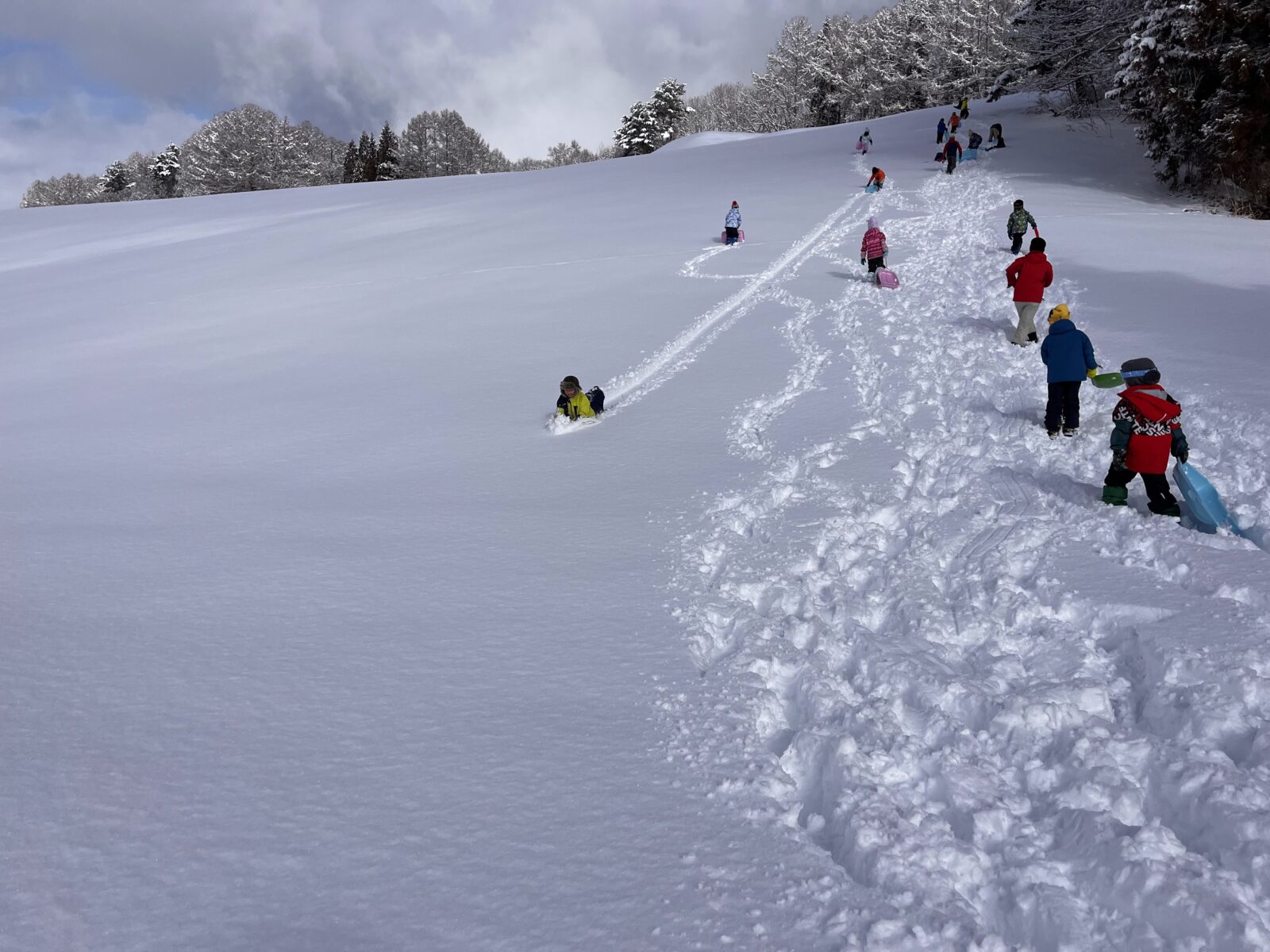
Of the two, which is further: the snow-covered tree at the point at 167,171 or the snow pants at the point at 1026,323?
the snow-covered tree at the point at 167,171

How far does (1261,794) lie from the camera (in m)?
2.82

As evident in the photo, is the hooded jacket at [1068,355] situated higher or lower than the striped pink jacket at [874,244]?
lower

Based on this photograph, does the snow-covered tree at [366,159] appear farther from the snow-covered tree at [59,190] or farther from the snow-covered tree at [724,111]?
the snow-covered tree at [59,190]

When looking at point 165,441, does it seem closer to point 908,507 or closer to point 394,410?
point 394,410

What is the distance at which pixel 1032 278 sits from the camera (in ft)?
30.9

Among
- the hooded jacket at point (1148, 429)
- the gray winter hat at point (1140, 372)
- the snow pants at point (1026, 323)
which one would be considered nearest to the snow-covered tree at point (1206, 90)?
the snow pants at point (1026, 323)

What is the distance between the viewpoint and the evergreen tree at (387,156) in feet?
204

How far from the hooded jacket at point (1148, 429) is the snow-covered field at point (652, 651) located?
466 millimetres

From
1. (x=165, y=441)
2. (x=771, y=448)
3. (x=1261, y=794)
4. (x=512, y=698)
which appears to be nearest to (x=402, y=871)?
(x=512, y=698)

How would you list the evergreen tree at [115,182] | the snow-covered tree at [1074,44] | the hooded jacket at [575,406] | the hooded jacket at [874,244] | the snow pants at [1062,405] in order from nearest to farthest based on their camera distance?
the snow pants at [1062,405], the hooded jacket at [575,406], the hooded jacket at [874,244], the snow-covered tree at [1074,44], the evergreen tree at [115,182]

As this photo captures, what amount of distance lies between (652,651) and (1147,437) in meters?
3.88

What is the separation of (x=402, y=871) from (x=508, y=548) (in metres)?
2.98

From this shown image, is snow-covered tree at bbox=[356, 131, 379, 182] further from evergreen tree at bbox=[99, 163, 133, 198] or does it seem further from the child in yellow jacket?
the child in yellow jacket

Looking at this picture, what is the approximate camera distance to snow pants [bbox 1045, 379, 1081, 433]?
681 centimetres
